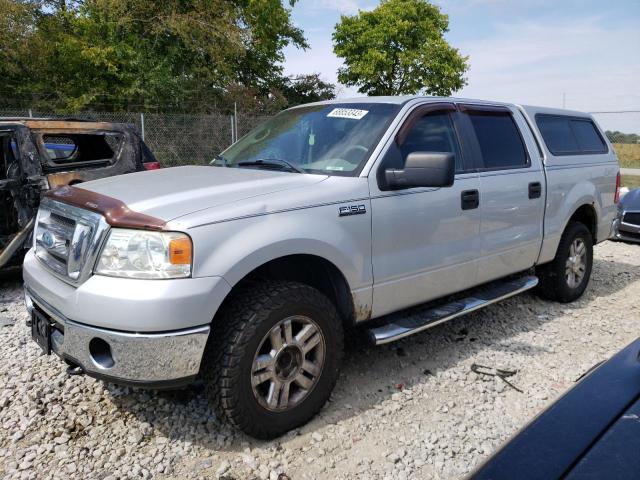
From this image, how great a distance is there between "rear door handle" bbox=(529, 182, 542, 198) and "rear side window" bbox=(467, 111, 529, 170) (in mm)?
183

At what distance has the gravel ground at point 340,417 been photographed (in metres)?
2.59

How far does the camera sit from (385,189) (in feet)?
10.3

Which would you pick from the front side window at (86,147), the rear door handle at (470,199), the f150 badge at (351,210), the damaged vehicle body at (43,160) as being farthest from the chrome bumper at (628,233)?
the front side window at (86,147)

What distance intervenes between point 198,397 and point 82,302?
3.66 ft

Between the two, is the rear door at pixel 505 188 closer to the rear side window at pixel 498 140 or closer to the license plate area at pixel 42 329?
the rear side window at pixel 498 140

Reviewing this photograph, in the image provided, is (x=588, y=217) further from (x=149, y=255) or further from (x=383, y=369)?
(x=149, y=255)

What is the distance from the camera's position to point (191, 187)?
112 inches

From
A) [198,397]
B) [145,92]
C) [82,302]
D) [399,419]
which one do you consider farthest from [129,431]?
[145,92]

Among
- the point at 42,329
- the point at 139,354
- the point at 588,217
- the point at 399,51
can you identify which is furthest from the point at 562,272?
the point at 399,51

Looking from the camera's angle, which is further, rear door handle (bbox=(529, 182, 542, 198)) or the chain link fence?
the chain link fence

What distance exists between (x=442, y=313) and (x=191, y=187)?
190 centimetres

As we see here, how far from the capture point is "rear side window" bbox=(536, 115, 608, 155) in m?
4.77

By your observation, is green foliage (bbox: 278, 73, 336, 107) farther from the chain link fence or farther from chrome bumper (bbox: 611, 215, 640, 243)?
chrome bumper (bbox: 611, 215, 640, 243)

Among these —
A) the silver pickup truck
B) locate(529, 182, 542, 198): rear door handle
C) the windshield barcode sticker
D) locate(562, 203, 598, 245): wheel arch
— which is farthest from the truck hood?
locate(562, 203, 598, 245): wheel arch
